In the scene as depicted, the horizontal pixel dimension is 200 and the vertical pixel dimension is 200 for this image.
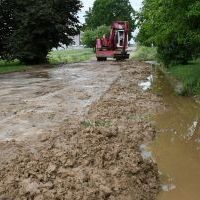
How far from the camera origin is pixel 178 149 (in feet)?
32.4

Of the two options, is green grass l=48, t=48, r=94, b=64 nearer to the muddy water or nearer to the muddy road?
the muddy road

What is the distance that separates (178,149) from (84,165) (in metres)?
2.68

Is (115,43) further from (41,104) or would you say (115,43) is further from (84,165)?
(84,165)

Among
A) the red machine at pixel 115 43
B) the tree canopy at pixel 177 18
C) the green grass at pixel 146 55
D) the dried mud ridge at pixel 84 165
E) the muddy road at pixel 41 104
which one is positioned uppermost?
the tree canopy at pixel 177 18

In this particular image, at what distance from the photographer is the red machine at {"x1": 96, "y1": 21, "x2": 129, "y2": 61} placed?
42.6 meters

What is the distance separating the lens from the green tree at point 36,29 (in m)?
39.4

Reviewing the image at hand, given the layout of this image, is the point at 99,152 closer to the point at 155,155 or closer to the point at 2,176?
the point at 155,155

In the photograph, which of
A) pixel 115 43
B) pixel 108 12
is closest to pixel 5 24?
pixel 115 43

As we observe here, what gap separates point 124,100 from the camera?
15.7m

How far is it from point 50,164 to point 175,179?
214 centimetres

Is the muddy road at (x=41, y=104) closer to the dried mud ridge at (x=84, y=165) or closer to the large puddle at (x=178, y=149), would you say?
the dried mud ridge at (x=84, y=165)

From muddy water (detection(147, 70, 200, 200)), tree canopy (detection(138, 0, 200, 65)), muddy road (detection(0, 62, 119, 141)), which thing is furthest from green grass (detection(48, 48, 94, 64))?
Result: muddy water (detection(147, 70, 200, 200))

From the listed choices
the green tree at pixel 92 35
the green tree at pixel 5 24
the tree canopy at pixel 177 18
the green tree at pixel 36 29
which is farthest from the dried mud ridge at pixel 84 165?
the green tree at pixel 92 35

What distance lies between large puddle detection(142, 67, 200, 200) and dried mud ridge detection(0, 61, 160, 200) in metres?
0.29
